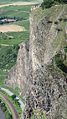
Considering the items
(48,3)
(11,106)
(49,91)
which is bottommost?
(11,106)

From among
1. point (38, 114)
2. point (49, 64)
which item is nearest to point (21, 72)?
point (38, 114)

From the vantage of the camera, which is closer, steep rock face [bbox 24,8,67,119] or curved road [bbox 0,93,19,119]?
steep rock face [bbox 24,8,67,119]

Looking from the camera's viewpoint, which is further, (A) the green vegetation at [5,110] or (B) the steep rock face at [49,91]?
(A) the green vegetation at [5,110]

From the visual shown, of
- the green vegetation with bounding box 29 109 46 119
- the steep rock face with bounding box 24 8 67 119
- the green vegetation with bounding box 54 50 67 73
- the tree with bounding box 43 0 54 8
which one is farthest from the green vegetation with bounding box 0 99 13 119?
the green vegetation with bounding box 54 50 67 73

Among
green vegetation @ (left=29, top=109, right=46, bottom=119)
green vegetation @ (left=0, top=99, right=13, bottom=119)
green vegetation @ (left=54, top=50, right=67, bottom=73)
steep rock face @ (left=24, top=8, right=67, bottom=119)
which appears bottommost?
green vegetation @ (left=0, top=99, right=13, bottom=119)

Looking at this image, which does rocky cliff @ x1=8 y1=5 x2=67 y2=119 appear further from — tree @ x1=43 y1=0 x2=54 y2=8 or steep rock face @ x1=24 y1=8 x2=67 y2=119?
tree @ x1=43 y1=0 x2=54 y2=8

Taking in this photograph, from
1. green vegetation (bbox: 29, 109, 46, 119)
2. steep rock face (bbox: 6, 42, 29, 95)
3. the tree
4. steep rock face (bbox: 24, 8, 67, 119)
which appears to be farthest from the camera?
steep rock face (bbox: 6, 42, 29, 95)

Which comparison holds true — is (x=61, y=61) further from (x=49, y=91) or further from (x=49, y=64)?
(x=49, y=91)

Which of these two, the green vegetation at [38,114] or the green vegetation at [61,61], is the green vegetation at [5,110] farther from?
the green vegetation at [61,61]

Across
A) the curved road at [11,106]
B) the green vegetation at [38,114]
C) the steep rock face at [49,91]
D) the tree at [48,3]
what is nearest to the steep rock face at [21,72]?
the curved road at [11,106]
